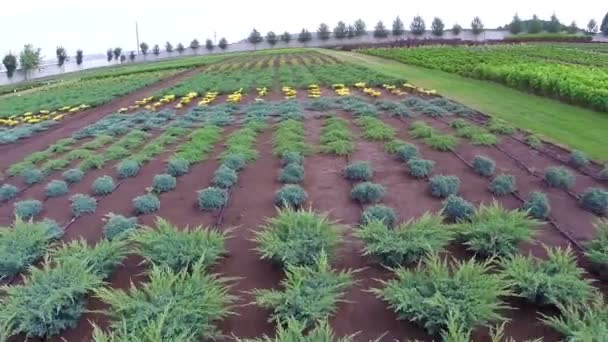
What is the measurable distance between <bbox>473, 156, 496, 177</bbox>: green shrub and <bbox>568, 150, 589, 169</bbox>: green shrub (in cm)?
133

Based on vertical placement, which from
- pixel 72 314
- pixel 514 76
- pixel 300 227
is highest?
pixel 514 76

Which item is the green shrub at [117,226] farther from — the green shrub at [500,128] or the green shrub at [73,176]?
the green shrub at [500,128]

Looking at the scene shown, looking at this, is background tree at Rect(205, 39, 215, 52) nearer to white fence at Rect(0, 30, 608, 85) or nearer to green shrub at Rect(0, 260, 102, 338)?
white fence at Rect(0, 30, 608, 85)

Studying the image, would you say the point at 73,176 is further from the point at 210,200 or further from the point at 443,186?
the point at 443,186

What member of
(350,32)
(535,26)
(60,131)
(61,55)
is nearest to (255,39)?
(350,32)

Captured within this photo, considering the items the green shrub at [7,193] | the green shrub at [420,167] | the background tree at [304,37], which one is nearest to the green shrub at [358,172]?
the green shrub at [420,167]

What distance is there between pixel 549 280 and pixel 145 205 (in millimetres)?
4803

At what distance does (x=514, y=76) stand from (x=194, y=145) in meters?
11.7

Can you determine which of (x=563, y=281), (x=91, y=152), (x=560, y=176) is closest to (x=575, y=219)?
(x=560, y=176)

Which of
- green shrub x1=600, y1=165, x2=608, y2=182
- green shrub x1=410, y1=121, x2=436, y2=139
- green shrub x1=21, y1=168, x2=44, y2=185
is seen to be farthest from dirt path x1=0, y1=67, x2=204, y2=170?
green shrub x1=600, y1=165, x2=608, y2=182

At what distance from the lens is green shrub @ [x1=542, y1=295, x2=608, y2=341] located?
3440 millimetres

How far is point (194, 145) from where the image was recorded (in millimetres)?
9438

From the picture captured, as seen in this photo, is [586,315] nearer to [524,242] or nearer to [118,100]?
[524,242]

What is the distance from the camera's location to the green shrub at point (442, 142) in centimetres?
868
